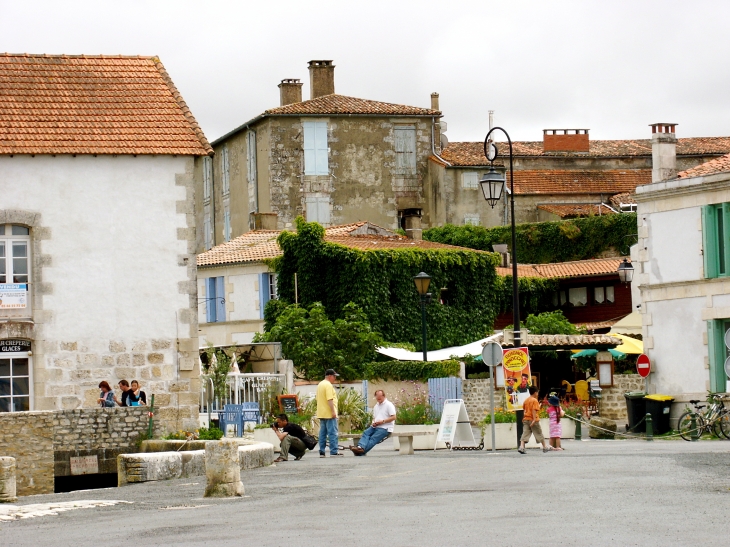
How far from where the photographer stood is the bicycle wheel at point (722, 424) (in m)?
29.0

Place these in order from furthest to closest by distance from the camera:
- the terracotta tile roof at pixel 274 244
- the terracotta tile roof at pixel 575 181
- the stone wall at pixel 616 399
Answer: the terracotta tile roof at pixel 575 181, the terracotta tile roof at pixel 274 244, the stone wall at pixel 616 399

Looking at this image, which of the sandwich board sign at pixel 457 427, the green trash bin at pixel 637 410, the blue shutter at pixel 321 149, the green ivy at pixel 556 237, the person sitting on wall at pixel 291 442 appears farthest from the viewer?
the blue shutter at pixel 321 149

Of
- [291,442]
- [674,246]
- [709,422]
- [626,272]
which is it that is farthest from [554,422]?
[626,272]

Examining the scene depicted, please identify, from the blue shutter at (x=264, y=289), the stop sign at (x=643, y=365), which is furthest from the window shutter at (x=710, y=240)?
the blue shutter at (x=264, y=289)

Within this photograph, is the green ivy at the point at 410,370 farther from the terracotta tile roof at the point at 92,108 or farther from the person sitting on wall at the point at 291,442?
the person sitting on wall at the point at 291,442

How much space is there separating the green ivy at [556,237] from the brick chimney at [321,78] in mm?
8355

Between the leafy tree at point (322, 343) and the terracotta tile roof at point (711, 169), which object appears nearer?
the terracotta tile roof at point (711, 169)

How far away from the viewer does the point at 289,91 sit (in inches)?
2450

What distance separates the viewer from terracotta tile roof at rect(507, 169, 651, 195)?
208 ft

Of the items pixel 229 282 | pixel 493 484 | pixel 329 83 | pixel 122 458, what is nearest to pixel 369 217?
pixel 329 83

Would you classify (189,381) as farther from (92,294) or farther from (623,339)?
(623,339)

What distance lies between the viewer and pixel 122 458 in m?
20.6

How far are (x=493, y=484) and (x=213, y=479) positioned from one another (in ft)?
10.7

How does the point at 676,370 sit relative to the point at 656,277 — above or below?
below
